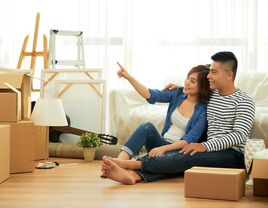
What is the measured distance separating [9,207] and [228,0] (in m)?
3.10

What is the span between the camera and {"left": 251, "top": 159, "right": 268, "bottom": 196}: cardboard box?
2487mm

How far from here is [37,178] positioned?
9.69ft

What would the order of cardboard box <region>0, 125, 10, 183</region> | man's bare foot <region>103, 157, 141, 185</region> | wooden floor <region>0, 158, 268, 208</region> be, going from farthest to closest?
cardboard box <region>0, 125, 10, 183</region>
man's bare foot <region>103, 157, 141, 185</region>
wooden floor <region>0, 158, 268, 208</region>

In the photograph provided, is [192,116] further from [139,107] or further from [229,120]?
[139,107]

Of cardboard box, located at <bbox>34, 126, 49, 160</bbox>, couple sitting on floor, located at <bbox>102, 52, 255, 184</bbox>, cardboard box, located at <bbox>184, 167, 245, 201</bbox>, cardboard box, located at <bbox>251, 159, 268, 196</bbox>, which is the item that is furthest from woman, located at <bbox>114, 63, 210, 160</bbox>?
cardboard box, located at <bbox>34, 126, 49, 160</bbox>

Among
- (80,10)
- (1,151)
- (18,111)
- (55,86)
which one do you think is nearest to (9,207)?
(1,151)

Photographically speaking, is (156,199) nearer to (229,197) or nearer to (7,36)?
(229,197)

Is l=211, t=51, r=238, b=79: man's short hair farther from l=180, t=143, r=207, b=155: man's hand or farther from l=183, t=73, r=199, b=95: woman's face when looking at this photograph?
l=180, t=143, r=207, b=155: man's hand

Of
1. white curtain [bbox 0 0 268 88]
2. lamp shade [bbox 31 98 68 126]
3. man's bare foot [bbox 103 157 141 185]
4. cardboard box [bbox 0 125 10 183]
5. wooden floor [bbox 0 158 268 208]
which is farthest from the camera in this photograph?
white curtain [bbox 0 0 268 88]

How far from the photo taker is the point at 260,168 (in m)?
2.50

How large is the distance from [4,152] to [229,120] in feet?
4.29

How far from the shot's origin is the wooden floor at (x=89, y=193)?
7.60ft

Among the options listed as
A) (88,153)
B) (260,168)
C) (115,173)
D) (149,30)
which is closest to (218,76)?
(260,168)

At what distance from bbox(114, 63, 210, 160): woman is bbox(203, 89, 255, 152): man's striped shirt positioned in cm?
7
